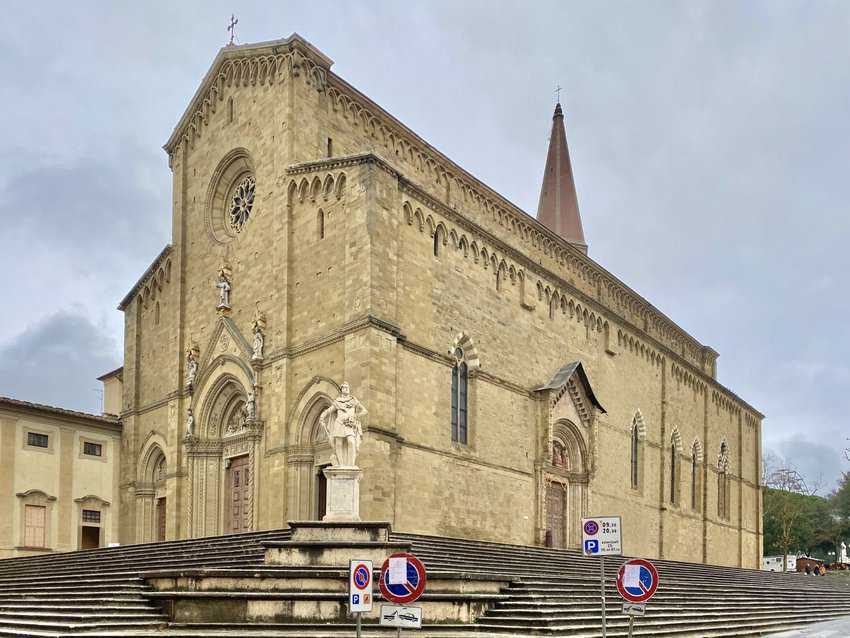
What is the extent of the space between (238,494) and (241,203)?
9.76m

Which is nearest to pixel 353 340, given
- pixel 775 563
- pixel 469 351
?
pixel 469 351

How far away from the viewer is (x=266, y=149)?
29.7 m

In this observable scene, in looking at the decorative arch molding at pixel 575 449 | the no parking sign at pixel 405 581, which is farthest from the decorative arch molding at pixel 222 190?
the no parking sign at pixel 405 581

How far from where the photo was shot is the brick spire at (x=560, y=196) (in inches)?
2040

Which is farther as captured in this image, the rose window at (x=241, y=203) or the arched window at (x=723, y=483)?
the arched window at (x=723, y=483)

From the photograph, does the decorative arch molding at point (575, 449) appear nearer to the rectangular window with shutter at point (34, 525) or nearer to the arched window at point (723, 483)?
the arched window at point (723, 483)

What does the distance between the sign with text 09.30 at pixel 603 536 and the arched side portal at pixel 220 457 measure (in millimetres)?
17609

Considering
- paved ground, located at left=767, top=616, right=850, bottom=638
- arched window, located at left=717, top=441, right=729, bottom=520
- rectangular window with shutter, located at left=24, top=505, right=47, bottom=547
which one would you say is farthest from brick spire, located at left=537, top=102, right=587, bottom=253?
rectangular window with shutter, located at left=24, top=505, right=47, bottom=547

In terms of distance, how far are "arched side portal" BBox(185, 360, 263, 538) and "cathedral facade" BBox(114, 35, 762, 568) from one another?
0.23 feet

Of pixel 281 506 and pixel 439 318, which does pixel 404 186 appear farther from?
pixel 281 506

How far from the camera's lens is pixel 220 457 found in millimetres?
30391

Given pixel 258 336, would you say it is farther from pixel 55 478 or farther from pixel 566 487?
pixel 566 487

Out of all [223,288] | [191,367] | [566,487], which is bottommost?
[566,487]

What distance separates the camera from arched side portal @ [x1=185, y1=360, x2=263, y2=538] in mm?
29141
